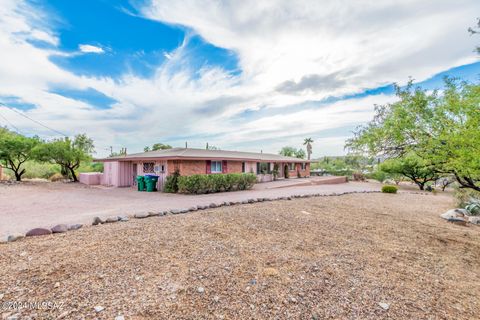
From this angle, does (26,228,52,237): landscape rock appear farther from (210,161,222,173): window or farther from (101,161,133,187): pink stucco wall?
(101,161,133,187): pink stucco wall

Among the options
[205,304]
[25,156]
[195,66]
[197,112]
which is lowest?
[205,304]

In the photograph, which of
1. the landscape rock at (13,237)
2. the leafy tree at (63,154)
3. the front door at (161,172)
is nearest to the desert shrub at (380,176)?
the front door at (161,172)

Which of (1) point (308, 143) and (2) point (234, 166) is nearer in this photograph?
(2) point (234, 166)

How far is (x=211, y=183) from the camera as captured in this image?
13.6m

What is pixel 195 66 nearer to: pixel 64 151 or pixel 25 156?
pixel 64 151

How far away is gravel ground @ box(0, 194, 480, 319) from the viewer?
2.53 meters

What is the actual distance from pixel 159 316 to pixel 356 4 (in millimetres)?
9740

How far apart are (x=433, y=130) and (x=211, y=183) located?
1075 cm

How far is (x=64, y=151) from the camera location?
19391 mm

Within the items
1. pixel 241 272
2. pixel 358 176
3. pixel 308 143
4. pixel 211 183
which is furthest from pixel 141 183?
pixel 308 143

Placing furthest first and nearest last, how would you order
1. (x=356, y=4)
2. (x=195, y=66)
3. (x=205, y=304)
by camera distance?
(x=195, y=66) → (x=356, y=4) → (x=205, y=304)

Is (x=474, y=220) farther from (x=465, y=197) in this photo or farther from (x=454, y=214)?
(x=465, y=197)

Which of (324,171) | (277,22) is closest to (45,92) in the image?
(277,22)

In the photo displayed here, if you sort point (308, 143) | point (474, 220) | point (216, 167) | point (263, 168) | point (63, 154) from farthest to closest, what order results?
point (308, 143) → point (263, 168) → point (63, 154) → point (216, 167) → point (474, 220)
